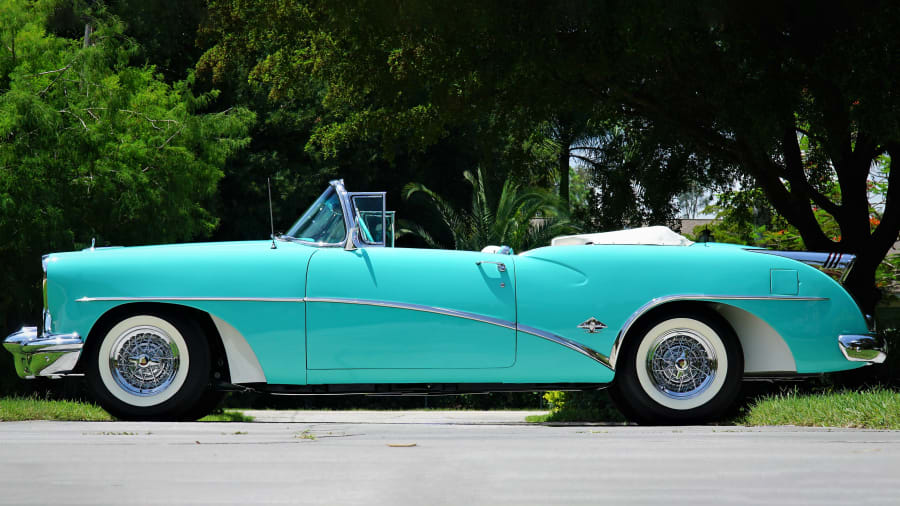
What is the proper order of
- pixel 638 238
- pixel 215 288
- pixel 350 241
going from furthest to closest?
pixel 638 238, pixel 350 241, pixel 215 288

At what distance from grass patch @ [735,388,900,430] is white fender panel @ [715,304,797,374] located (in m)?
0.64

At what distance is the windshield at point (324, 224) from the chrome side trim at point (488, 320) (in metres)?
0.52

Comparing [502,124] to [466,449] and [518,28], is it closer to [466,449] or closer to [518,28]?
[518,28]

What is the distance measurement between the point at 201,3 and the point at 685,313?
508 inches

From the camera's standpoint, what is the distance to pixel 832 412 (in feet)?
19.7

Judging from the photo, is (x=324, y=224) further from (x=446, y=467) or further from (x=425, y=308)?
(x=446, y=467)

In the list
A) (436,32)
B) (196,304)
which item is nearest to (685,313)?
(196,304)

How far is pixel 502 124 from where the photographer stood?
13.5 meters

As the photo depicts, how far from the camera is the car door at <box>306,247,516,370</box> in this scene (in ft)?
17.3

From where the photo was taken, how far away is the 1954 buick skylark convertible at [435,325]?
530 cm

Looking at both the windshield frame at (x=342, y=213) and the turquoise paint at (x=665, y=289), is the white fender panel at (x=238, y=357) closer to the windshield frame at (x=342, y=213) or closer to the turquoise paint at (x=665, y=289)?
the windshield frame at (x=342, y=213)

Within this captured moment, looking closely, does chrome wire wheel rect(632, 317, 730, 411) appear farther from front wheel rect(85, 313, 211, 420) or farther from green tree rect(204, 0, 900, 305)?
green tree rect(204, 0, 900, 305)

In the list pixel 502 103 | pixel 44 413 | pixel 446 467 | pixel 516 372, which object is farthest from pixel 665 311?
pixel 502 103

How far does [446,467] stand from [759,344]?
272cm
